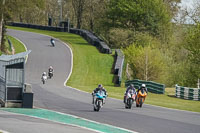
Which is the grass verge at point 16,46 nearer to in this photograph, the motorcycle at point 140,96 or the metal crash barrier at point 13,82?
the motorcycle at point 140,96

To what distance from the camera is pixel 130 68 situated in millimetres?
55656

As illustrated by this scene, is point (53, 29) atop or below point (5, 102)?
atop

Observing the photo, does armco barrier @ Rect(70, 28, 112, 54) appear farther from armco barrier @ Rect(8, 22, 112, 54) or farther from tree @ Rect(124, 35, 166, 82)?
tree @ Rect(124, 35, 166, 82)

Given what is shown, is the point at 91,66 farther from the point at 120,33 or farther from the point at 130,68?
the point at 120,33

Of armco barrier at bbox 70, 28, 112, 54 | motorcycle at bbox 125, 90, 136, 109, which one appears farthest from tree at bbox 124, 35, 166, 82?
motorcycle at bbox 125, 90, 136, 109

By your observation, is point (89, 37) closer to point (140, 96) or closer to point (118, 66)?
point (118, 66)

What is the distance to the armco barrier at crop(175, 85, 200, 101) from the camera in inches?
1411

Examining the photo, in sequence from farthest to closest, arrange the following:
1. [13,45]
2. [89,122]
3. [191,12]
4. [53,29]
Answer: [53,29], [13,45], [191,12], [89,122]

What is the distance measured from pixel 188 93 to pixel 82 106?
12377 millimetres

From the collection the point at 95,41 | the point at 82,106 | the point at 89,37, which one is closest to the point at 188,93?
the point at 82,106

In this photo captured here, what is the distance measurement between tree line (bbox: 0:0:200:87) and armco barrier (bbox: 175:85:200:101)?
520 inches

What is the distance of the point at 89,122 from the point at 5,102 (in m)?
5.40

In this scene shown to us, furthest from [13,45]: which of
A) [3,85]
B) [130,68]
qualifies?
[3,85]

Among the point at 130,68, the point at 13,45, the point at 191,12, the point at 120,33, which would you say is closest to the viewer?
the point at 130,68
